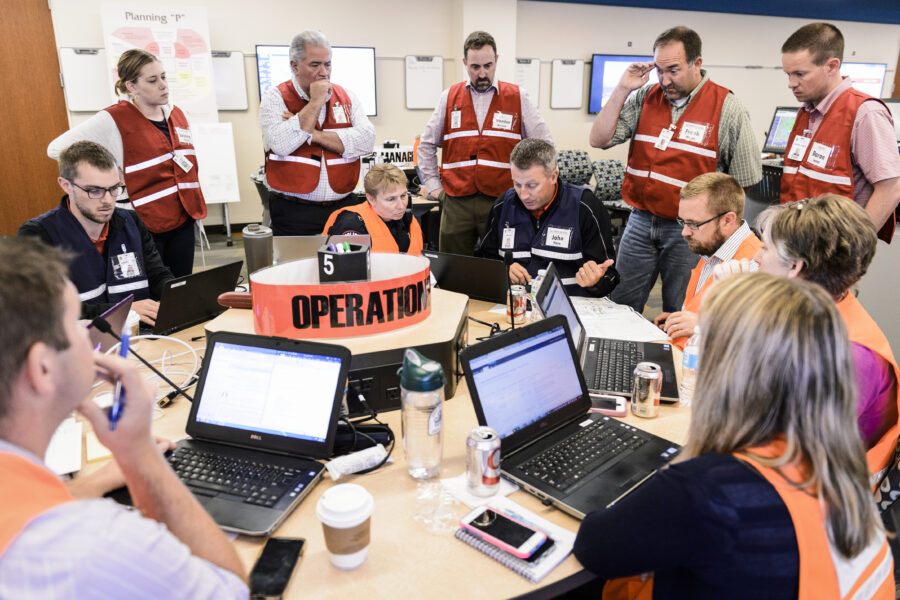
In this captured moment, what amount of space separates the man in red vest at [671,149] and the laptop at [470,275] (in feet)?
3.51

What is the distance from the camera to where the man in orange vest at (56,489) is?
24.0 inches

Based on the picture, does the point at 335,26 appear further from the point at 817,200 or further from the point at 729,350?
the point at 729,350

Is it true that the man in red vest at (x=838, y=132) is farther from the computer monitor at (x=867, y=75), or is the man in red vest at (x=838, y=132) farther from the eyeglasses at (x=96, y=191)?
the computer monitor at (x=867, y=75)

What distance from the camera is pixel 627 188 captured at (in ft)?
10.4

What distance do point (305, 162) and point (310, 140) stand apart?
0.12m

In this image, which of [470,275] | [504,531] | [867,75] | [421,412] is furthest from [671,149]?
[867,75]

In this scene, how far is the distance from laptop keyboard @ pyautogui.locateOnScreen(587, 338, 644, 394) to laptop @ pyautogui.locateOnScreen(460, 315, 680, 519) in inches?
8.8

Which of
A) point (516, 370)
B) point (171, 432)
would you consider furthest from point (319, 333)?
point (516, 370)

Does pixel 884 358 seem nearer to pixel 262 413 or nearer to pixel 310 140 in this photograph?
pixel 262 413

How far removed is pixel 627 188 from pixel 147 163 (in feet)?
8.03

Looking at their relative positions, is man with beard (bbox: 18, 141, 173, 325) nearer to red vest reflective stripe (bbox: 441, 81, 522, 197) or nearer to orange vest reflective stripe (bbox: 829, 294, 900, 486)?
red vest reflective stripe (bbox: 441, 81, 522, 197)

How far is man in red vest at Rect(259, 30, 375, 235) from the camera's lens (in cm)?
304

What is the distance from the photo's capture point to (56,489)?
685mm

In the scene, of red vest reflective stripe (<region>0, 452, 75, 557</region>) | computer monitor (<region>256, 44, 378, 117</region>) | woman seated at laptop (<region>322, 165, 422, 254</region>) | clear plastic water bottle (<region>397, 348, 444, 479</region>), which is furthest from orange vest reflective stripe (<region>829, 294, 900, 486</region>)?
computer monitor (<region>256, 44, 378, 117</region>)
